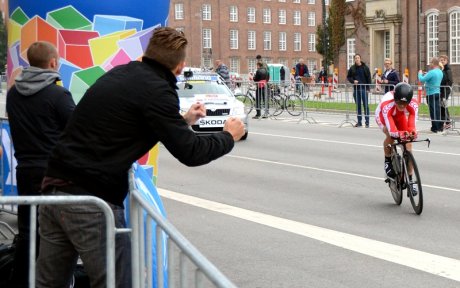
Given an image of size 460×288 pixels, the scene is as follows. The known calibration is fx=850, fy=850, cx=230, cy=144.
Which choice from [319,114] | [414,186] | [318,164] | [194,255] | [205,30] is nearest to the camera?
[194,255]

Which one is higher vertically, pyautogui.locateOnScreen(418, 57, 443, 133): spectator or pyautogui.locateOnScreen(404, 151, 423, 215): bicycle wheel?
pyautogui.locateOnScreen(418, 57, 443, 133): spectator

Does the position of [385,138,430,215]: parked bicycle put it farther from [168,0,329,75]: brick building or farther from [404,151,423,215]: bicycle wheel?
[168,0,329,75]: brick building

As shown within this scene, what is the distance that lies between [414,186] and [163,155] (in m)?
7.91

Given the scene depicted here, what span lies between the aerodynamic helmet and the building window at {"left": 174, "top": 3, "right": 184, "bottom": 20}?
8914 centimetres

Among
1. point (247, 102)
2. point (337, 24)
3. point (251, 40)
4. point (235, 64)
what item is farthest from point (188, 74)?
point (251, 40)

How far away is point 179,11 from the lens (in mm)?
98125

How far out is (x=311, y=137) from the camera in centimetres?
2066

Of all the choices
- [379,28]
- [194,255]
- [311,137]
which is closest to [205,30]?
[379,28]

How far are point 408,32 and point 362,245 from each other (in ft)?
146

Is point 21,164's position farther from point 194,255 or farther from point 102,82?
point 194,255

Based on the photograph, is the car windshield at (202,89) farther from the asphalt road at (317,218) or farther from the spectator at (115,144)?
the spectator at (115,144)

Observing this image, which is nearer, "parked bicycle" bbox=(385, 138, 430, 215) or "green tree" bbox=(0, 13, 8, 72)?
"parked bicycle" bbox=(385, 138, 430, 215)

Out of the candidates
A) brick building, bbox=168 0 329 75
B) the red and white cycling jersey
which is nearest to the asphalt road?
the red and white cycling jersey

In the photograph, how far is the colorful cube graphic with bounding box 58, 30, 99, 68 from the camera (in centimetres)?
762
